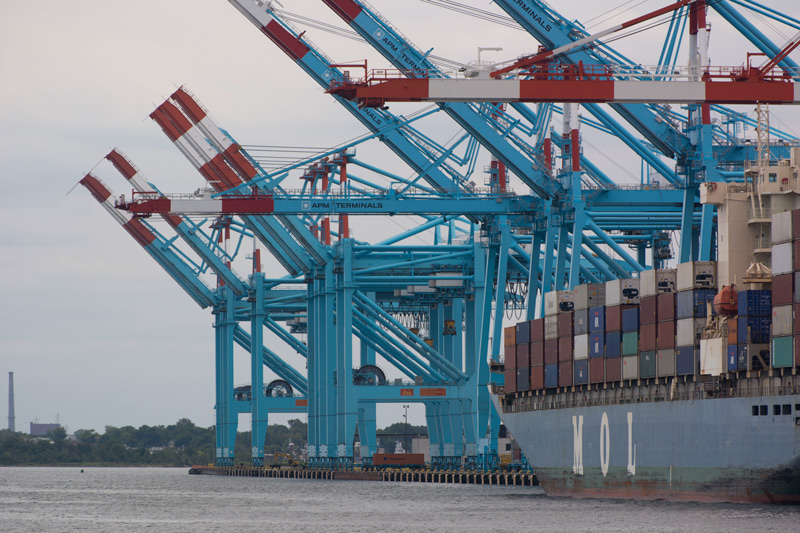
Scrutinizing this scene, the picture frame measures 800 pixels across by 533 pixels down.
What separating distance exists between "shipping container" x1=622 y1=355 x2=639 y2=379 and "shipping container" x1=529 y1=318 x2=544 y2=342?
6.93 metres

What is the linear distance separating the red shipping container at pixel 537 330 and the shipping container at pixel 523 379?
1.67 metres

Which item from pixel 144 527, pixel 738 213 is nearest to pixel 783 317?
pixel 738 213

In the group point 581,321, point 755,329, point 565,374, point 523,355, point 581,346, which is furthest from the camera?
point 523,355

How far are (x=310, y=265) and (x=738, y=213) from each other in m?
39.3

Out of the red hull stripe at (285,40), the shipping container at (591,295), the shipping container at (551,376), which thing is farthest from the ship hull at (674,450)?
the red hull stripe at (285,40)

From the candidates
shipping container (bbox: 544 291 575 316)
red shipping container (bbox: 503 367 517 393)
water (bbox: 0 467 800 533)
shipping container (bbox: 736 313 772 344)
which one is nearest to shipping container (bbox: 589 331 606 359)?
shipping container (bbox: 544 291 575 316)

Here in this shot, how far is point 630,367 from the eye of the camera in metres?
44.2

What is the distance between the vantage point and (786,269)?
37.1 m

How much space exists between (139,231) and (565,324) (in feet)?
151

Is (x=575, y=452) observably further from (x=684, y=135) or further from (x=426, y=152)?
(x=426, y=152)

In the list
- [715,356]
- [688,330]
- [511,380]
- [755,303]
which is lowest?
[511,380]

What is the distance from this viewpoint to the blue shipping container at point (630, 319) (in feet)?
144

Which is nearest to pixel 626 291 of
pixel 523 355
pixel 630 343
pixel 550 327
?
pixel 630 343

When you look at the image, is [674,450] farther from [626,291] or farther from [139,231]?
[139,231]
